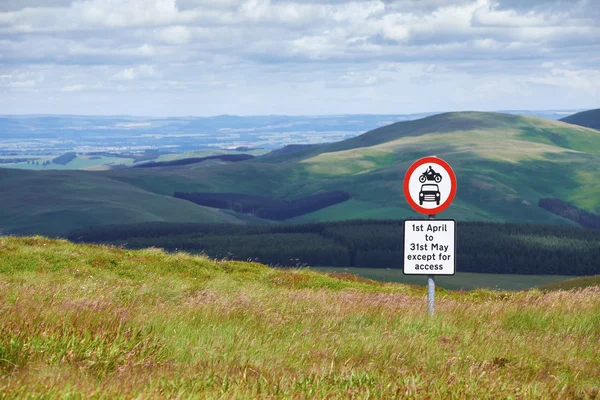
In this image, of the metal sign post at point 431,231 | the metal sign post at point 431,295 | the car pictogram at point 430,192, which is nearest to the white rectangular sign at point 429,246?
the metal sign post at point 431,231

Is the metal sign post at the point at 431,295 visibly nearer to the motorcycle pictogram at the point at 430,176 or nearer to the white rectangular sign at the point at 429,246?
the white rectangular sign at the point at 429,246

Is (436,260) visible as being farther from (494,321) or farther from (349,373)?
(349,373)

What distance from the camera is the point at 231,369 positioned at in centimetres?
842

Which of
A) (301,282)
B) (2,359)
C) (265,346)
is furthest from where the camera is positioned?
(301,282)

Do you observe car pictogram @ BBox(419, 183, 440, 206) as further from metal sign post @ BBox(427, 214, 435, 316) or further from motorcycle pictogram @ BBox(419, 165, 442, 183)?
metal sign post @ BBox(427, 214, 435, 316)

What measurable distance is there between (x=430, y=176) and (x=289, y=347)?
671 centimetres

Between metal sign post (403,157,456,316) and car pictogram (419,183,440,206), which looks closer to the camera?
metal sign post (403,157,456,316)

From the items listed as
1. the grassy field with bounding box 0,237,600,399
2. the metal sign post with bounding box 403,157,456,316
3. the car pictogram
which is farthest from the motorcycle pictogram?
the grassy field with bounding box 0,237,600,399

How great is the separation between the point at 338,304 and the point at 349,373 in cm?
711

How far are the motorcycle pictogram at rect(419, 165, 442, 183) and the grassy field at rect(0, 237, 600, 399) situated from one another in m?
2.60

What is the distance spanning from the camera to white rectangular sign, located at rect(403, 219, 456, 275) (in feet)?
51.4

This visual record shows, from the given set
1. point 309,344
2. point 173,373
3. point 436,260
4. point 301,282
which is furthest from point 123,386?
point 301,282

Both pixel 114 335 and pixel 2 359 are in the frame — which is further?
pixel 114 335

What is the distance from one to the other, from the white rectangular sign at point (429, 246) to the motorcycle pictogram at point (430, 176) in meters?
0.88
